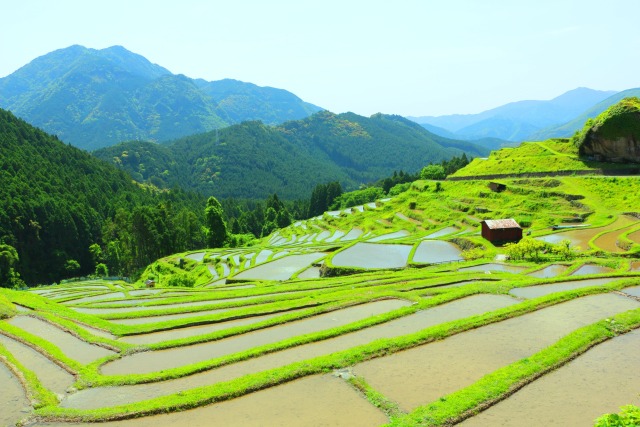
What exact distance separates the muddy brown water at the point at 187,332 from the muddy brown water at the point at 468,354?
818 centimetres

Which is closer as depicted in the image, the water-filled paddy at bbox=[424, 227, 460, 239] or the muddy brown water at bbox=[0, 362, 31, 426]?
the muddy brown water at bbox=[0, 362, 31, 426]

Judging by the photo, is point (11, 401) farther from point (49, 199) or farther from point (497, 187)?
point (49, 199)

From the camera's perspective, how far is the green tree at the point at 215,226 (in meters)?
88.2

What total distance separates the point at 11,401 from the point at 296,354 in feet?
29.6

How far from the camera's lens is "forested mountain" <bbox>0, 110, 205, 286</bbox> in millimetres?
93250

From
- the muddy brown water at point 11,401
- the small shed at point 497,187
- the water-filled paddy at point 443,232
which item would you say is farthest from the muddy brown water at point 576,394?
the small shed at point 497,187

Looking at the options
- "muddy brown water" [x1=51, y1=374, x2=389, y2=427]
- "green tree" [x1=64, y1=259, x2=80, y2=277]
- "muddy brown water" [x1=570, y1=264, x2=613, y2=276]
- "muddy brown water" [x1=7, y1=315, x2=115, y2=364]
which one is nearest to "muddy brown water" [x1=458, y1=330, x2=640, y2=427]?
"muddy brown water" [x1=51, y1=374, x2=389, y2=427]

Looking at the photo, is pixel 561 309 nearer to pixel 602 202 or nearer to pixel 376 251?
pixel 376 251

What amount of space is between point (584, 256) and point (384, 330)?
92.9ft

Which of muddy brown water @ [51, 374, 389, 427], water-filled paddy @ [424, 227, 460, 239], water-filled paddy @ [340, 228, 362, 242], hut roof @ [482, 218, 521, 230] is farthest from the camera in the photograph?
water-filled paddy @ [340, 228, 362, 242]

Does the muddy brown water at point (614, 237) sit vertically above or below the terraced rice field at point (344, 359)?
below

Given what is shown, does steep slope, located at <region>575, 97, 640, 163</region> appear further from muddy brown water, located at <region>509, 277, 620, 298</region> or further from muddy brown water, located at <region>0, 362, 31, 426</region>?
muddy brown water, located at <region>0, 362, 31, 426</region>

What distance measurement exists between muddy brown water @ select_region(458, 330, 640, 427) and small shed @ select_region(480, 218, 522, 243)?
36804 millimetres

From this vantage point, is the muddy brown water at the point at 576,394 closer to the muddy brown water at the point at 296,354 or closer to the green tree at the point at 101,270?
the muddy brown water at the point at 296,354
